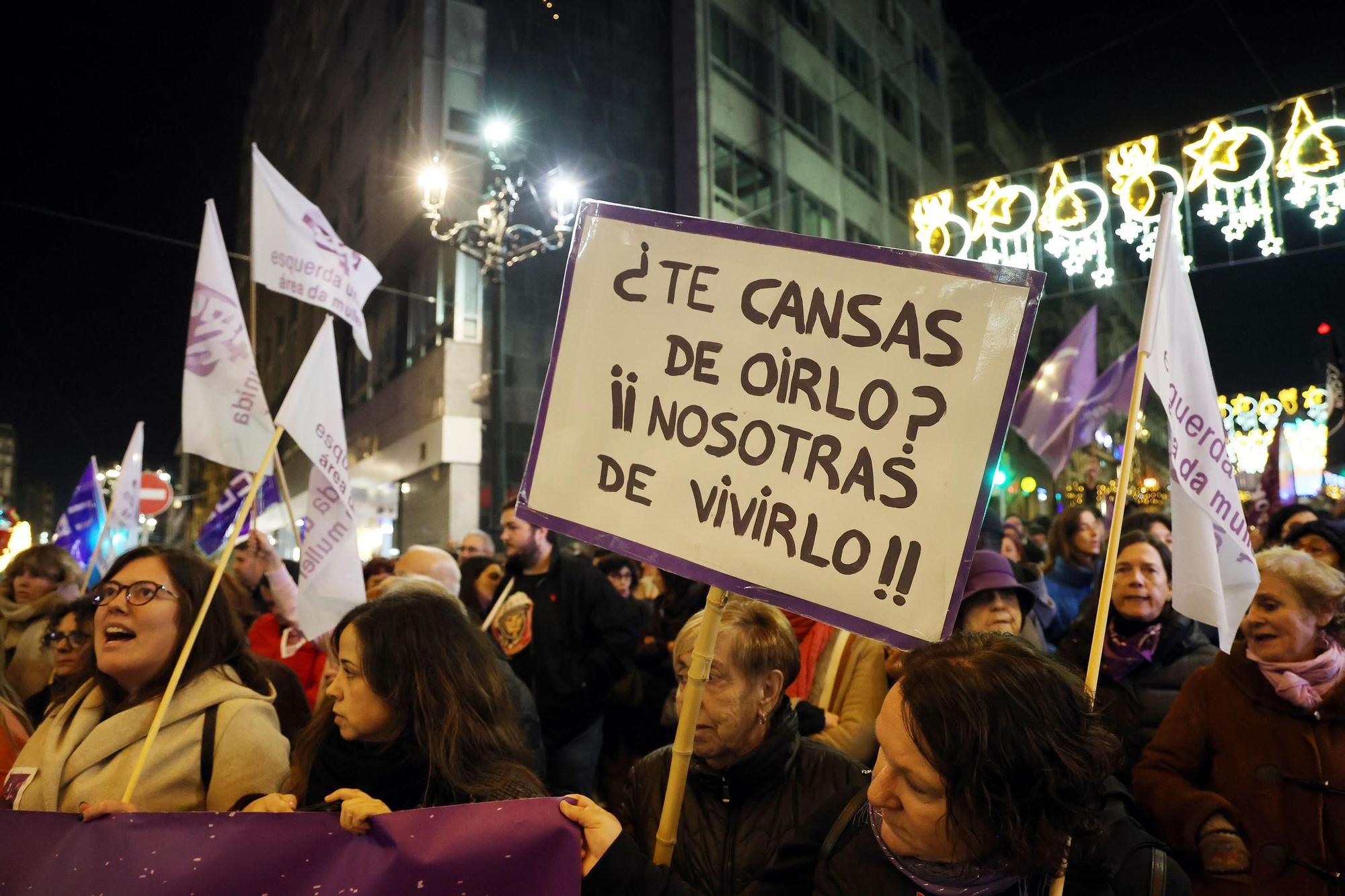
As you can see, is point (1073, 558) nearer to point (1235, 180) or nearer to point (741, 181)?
point (1235, 180)

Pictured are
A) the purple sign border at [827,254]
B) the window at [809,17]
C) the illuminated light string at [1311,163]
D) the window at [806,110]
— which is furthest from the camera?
the window at [809,17]

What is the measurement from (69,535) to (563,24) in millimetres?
20412

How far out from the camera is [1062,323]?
41.9m

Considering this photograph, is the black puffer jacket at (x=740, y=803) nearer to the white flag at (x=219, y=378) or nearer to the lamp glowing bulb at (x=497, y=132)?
the white flag at (x=219, y=378)

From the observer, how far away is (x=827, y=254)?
2154mm

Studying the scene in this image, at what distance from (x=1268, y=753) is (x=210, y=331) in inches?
181

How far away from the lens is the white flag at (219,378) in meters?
4.53

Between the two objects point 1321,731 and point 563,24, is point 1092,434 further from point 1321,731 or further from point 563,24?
point 563,24

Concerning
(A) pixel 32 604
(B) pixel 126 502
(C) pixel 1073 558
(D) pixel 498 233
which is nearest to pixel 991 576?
(C) pixel 1073 558

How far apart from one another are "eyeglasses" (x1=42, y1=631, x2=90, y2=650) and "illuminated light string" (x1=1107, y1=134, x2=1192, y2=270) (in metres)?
12.9

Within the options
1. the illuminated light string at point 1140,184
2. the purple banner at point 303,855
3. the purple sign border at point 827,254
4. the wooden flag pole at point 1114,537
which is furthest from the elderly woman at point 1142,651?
the illuminated light string at point 1140,184

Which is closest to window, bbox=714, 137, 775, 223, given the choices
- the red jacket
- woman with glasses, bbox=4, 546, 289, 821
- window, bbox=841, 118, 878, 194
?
window, bbox=841, 118, 878, 194

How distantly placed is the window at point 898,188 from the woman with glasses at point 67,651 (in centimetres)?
3249

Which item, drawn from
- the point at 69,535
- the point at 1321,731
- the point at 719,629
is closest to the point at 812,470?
the point at 719,629
